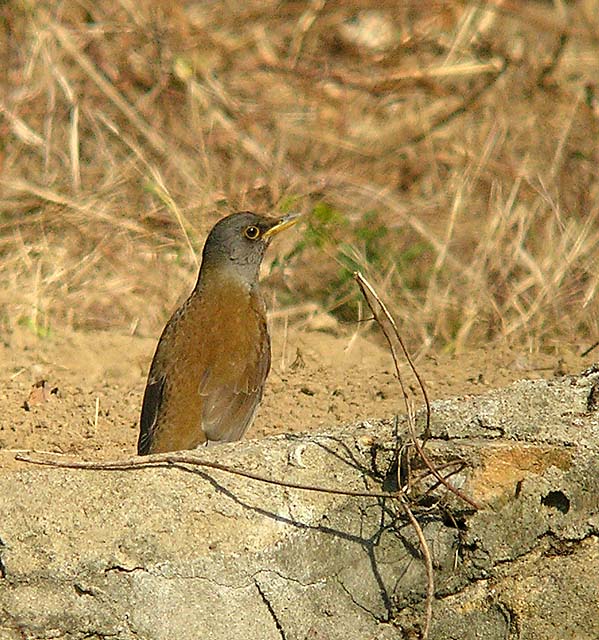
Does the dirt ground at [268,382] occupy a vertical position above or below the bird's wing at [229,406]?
below

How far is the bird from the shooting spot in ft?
17.3

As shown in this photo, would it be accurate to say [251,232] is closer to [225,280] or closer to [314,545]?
[225,280]

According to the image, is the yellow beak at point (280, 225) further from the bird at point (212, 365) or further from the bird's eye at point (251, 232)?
the bird at point (212, 365)

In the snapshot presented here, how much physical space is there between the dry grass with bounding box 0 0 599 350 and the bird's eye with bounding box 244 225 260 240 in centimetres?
138

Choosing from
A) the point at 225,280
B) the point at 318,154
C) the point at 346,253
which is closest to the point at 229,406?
the point at 225,280

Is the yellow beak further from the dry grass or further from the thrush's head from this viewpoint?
the dry grass

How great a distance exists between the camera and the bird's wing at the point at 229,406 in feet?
17.4

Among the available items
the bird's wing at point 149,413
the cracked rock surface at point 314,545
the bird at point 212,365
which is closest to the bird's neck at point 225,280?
the bird at point 212,365

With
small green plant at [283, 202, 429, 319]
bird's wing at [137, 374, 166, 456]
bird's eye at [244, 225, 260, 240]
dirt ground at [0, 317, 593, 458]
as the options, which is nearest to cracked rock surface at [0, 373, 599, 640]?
bird's wing at [137, 374, 166, 456]

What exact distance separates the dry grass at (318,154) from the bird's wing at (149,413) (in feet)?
6.25

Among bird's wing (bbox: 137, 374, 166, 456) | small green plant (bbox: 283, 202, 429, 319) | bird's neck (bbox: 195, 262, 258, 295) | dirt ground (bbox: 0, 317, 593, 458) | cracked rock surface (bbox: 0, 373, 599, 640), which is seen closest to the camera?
cracked rock surface (bbox: 0, 373, 599, 640)

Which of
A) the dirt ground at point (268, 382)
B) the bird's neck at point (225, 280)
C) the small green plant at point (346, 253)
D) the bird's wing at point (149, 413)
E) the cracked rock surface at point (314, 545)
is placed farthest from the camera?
the small green plant at point (346, 253)

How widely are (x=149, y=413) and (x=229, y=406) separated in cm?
30

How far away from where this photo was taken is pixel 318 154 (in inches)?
387
